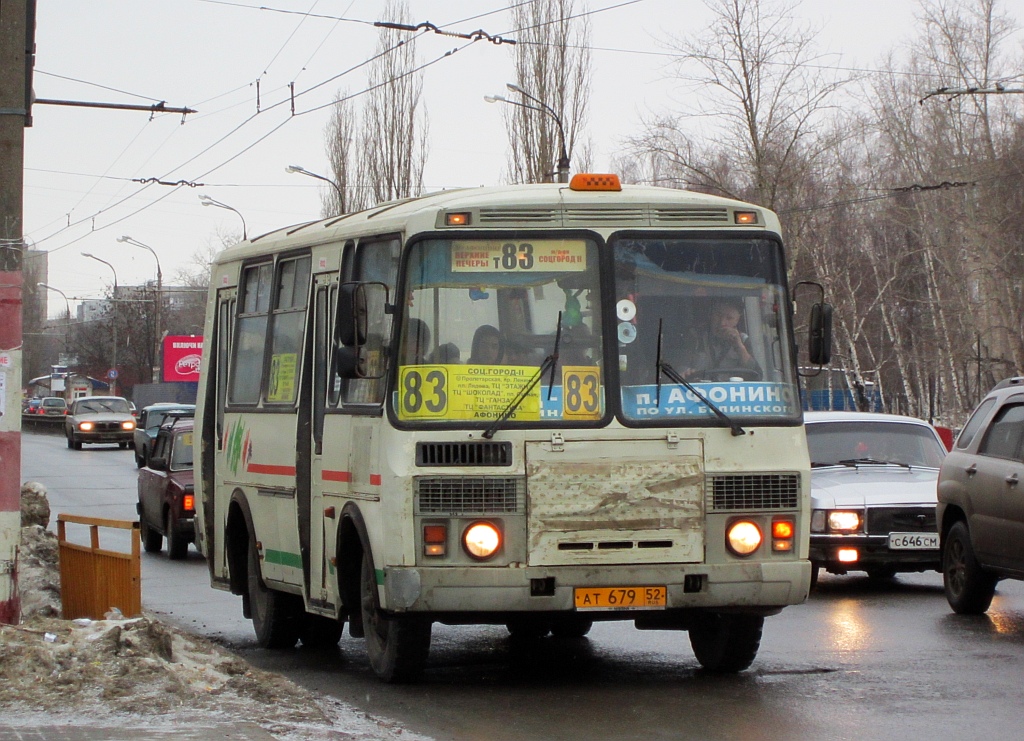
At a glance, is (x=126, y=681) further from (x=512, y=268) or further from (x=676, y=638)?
(x=676, y=638)

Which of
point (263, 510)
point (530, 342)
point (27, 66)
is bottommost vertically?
point (263, 510)

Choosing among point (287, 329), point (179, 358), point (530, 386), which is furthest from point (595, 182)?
point (179, 358)

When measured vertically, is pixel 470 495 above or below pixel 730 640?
above

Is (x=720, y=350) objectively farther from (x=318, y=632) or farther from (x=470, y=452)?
(x=318, y=632)

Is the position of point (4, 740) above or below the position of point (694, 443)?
below

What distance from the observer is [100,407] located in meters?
53.6

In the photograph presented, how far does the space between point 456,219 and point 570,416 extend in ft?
4.00

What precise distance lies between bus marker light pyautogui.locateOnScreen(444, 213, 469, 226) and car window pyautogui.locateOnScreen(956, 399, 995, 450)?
5381mm

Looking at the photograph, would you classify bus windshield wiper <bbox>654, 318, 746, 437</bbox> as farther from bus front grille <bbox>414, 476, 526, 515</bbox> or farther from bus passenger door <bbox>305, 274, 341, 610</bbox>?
bus passenger door <bbox>305, 274, 341, 610</bbox>

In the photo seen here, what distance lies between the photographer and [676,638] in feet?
37.5

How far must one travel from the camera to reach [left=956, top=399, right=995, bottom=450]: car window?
40.5ft

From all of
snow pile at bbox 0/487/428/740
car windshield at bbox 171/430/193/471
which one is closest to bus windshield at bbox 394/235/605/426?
snow pile at bbox 0/487/428/740

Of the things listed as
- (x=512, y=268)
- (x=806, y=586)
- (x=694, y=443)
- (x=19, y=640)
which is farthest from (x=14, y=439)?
(x=806, y=586)

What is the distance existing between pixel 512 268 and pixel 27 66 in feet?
11.4
